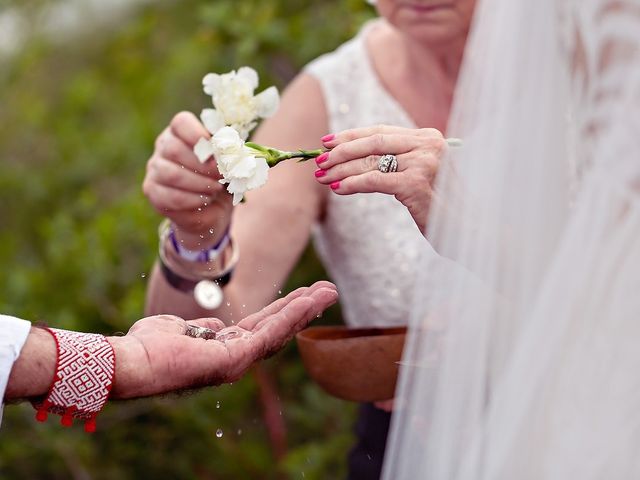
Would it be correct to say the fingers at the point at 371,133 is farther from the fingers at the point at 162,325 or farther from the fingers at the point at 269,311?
the fingers at the point at 162,325

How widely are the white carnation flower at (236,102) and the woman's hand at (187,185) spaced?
13 cm

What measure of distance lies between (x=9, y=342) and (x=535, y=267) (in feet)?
2.35

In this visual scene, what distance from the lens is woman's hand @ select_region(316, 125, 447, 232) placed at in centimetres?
153

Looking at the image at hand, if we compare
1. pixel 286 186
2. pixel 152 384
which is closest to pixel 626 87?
pixel 152 384

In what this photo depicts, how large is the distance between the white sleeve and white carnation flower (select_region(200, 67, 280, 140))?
542mm

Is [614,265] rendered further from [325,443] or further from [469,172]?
[325,443]

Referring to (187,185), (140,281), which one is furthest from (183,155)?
(140,281)

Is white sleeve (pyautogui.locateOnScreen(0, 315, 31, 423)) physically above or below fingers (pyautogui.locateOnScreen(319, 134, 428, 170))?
below

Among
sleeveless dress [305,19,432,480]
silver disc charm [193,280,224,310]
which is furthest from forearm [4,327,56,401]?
sleeveless dress [305,19,432,480]

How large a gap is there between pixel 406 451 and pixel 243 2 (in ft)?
7.81

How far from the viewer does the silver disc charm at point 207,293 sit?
2109 millimetres

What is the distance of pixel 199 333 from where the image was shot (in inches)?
61.1

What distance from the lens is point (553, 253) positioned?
1.39 meters

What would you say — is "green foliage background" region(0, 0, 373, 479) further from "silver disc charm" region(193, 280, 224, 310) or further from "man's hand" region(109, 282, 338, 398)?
"man's hand" region(109, 282, 338, 398)
